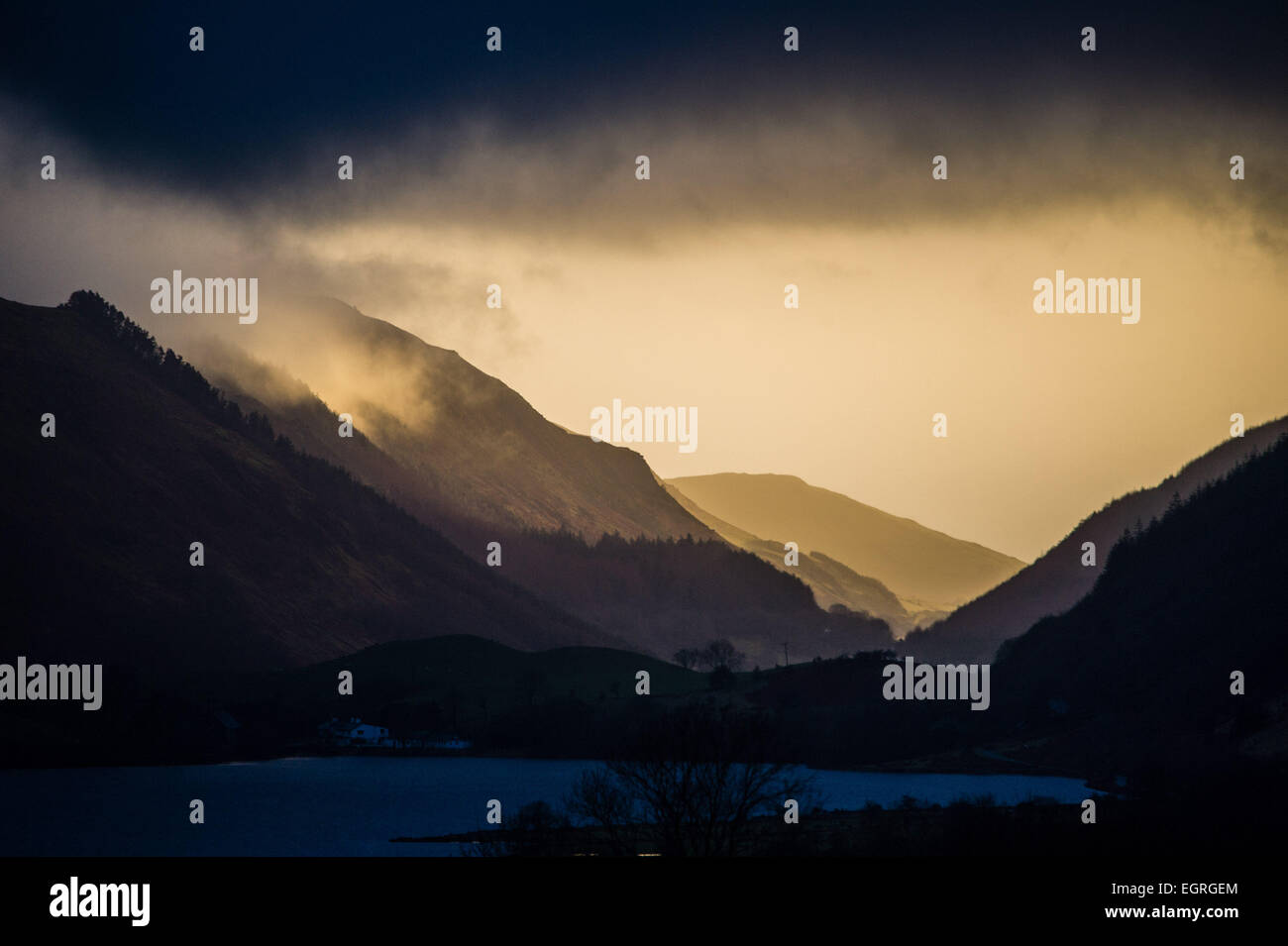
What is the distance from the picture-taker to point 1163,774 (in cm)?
17188

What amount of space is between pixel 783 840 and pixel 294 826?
96.9 m

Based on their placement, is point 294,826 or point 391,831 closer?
point 391,831
